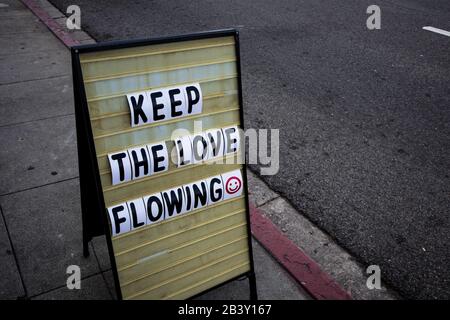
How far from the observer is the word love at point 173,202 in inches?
94.1

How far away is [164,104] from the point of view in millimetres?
2352

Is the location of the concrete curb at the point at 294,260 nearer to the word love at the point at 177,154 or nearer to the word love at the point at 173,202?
the word love at the point at 173,202

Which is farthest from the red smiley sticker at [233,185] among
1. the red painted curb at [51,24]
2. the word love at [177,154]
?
the red painted curb at [51,24]

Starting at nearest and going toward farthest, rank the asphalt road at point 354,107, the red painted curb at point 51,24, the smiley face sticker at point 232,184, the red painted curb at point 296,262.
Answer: the smiley face sticker at point 232,184
the red painted curb at point 296,262
the asphalt road at point 354,107
the red painted curb at point 51,24

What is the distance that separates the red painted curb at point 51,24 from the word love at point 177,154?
563cm

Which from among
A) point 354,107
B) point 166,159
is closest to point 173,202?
point 166,159

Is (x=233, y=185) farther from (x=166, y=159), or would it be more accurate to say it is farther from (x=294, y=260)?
(x=294, y=260)

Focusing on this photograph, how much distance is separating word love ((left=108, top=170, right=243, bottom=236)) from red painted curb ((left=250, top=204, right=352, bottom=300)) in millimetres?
913

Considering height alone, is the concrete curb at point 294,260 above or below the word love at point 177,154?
below

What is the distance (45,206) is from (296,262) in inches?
92.4

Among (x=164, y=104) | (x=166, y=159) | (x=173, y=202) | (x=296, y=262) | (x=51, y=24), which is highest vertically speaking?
(x=51, y=24)

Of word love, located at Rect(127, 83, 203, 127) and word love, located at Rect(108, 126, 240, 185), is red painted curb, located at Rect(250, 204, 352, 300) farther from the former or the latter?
word love, located at Rect(127, 83, 203, 127)
